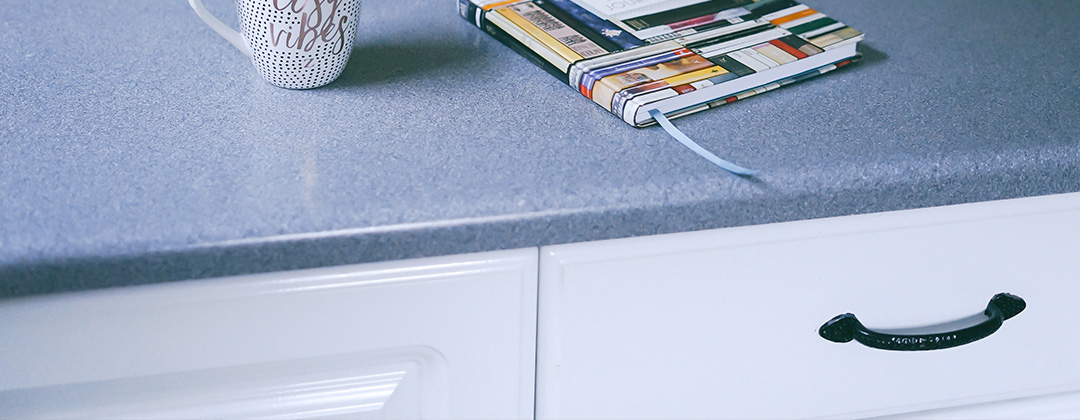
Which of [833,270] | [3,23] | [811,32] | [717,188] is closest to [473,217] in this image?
[717,188]

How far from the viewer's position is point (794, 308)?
1.93ft

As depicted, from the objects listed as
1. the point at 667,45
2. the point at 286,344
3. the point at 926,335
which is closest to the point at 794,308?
the point at 926,335

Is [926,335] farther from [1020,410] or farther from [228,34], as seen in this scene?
[228,34]

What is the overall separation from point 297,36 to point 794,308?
1.27ft

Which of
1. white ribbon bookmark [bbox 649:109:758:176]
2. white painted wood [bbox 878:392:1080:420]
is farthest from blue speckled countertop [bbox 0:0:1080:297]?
white painted wood [bbox 878:392:1080:420]

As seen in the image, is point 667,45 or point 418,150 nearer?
point 418,150

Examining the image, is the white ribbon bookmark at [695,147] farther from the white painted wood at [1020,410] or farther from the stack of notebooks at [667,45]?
the white painted wood at [1020,410]

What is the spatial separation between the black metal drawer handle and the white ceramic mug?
A: 1.29ft

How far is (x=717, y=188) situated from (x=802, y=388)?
0.20m

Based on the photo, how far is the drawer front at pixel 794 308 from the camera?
1.81 ft

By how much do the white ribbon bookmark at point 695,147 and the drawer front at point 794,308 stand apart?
0.13 ft

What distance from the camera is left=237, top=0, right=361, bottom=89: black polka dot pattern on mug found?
60 centimetres

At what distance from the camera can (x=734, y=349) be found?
0.60 meters

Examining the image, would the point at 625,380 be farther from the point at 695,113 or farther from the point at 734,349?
the point at 695,113
